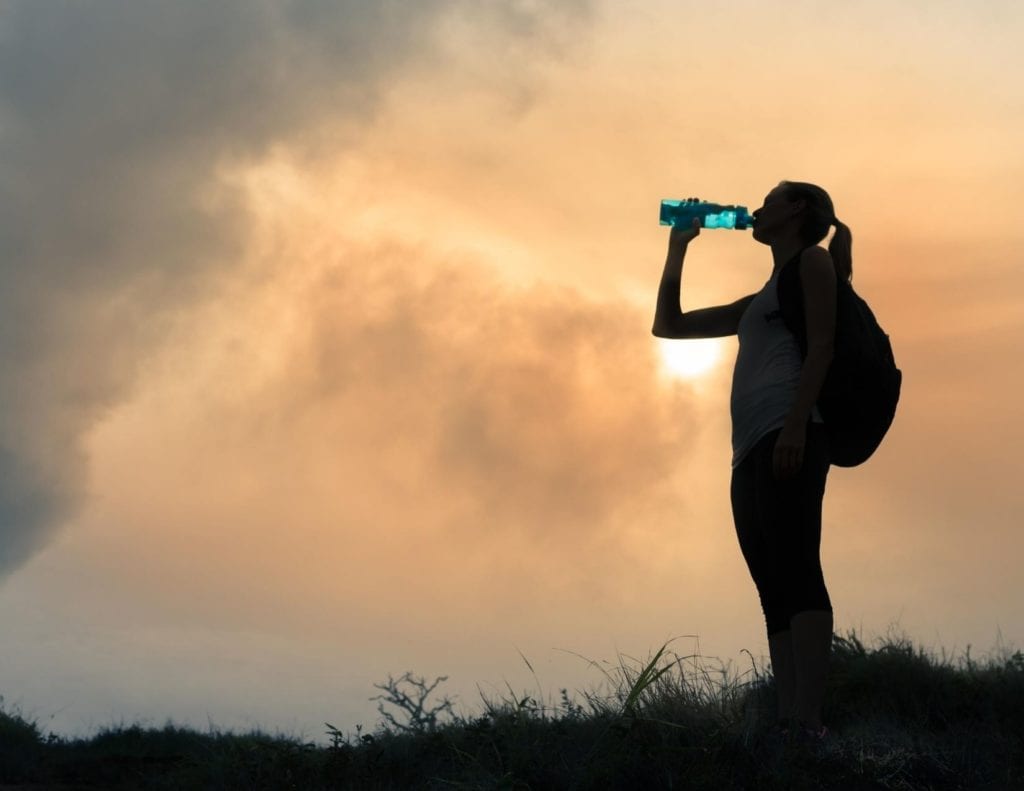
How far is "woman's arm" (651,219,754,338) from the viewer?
246 inches

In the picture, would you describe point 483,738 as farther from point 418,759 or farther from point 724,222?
point 724,222

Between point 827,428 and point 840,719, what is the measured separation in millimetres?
2371

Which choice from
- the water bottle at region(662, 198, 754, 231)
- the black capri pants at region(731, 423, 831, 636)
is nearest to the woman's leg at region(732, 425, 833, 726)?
the black capri pants at region(731, 423, 831, 636)

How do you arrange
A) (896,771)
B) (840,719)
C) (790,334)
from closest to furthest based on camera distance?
(896,771), (790,334), (840,719)

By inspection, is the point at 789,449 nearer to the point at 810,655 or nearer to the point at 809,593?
the point at 809,593

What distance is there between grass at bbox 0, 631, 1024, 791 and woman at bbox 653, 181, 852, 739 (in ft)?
1.14

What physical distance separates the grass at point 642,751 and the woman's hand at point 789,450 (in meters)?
1.08

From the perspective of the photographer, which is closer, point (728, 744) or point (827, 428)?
point (728, 744)

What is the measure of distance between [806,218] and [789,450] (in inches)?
48.7

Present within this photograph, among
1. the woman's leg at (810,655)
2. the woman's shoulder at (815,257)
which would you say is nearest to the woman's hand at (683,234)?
the woman's shoulder at (815,257)

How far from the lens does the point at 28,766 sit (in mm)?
7180

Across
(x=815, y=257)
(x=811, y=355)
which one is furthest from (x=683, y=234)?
(x=811, y=355)

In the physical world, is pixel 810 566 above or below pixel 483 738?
above

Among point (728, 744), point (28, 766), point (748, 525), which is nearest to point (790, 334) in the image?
point (748, 525)
